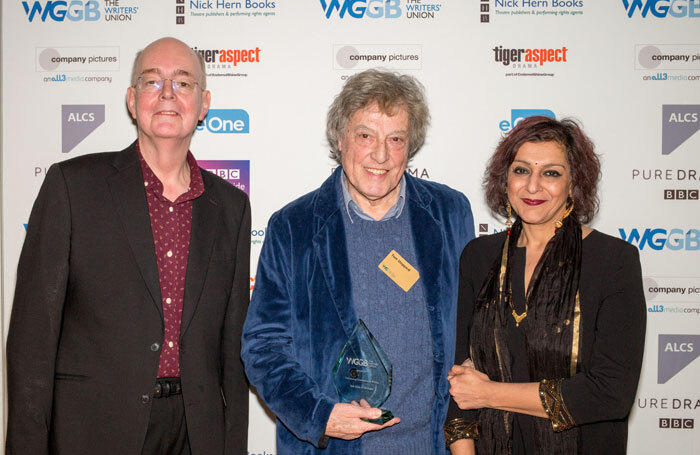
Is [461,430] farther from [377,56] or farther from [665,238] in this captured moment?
[377,56]

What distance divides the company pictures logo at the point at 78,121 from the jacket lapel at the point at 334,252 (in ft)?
5.78

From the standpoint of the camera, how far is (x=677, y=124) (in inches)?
122

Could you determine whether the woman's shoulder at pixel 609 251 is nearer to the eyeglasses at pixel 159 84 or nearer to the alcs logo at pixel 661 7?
the eyeglasses at pixel 159 84

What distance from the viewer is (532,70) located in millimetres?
3092

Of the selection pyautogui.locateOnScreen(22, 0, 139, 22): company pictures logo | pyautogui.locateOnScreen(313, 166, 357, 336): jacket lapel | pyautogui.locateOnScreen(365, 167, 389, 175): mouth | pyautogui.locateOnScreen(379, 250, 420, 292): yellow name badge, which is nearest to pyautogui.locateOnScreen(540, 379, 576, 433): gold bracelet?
pyautogui.locateOnScreen(379, 250, 420, 292): yellow name badge

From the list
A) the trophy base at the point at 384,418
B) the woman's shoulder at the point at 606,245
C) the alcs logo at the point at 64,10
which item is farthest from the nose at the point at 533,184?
the alcs logo at the point at 64,10

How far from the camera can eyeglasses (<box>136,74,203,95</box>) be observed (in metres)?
2.20

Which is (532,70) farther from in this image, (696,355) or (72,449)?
(72,449)

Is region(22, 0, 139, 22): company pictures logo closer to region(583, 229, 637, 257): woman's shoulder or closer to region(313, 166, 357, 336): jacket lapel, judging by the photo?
region(313, 166, 357, 336): jacket lapel

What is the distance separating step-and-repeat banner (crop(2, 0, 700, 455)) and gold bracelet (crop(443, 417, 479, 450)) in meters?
1.47

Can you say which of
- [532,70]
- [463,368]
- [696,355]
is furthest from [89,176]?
[696,355]

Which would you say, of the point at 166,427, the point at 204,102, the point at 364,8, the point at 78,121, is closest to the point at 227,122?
the point at 204,102

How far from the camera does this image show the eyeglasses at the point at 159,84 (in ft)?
7.20

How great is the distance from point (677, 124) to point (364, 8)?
1929 mm
